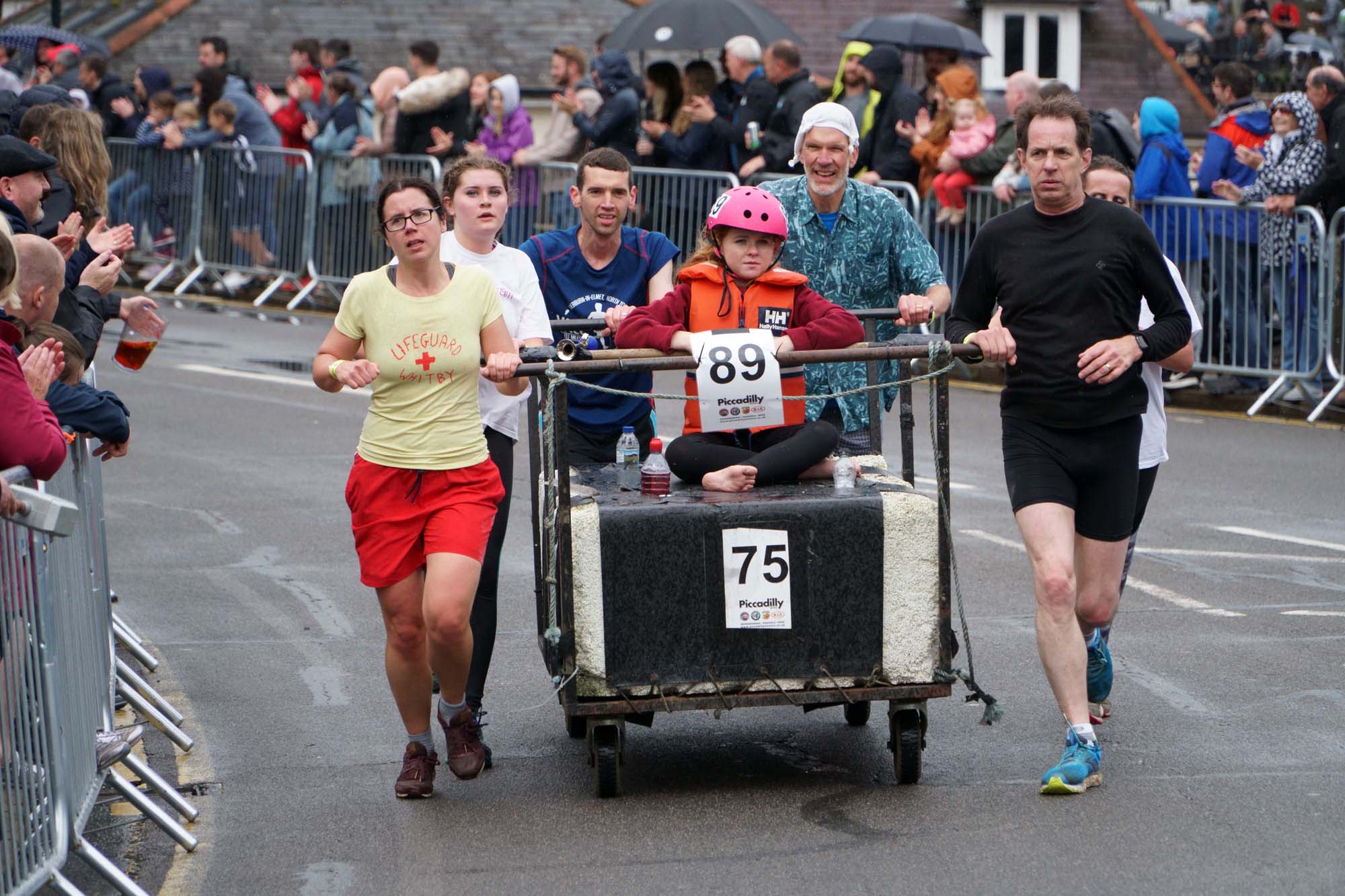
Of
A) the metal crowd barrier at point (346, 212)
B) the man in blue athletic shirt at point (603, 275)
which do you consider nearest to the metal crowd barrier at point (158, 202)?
the metal crowd barrier at point (346, 212)

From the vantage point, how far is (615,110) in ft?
57.7

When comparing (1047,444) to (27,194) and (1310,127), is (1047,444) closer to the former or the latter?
(27,194)

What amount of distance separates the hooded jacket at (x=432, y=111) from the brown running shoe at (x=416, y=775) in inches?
526

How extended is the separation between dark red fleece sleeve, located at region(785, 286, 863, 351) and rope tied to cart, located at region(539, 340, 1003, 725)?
0.18 m

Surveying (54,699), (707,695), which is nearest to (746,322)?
(707,695)

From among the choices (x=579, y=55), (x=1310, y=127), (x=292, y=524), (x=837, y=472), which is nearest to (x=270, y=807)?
(x=837, y=472)

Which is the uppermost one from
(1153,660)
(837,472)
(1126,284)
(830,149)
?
(830,149)

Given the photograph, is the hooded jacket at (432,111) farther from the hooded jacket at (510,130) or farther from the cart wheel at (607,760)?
the cart wheel at (607,760)

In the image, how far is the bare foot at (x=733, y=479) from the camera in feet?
20.6

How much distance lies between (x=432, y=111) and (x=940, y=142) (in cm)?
565

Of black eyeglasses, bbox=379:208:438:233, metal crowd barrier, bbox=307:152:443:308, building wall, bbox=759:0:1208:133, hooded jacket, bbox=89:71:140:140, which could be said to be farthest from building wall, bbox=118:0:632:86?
black eyeglasses, bbox=379:208:438:233

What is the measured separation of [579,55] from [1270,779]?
13370 millimetres

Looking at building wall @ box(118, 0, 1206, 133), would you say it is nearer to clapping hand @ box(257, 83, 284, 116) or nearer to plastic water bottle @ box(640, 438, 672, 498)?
clapping hand @ box(257, 83, 284, 116)

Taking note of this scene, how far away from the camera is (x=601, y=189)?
705 centimetres
